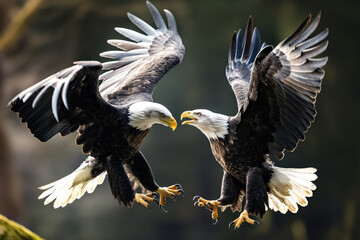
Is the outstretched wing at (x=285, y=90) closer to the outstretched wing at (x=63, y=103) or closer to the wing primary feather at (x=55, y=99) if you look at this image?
the outstretched wing at (x=63, y=103)

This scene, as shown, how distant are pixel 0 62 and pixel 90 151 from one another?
4.85m

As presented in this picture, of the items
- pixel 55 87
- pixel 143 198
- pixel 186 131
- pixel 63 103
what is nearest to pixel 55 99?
pixel 55 87

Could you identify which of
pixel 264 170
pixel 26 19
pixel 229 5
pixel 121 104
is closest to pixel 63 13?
pixel 26 19

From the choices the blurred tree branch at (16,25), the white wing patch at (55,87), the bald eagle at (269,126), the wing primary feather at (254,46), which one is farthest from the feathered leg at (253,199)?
the blurred tree branch at (16,25)

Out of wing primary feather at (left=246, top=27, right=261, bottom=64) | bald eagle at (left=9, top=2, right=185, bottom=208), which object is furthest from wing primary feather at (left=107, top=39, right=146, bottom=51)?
wing primary feather at (left=246, top=27, right=261, bottom=64)

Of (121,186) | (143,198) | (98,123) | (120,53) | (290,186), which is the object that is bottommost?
(290,186)

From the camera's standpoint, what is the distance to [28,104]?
2816mm

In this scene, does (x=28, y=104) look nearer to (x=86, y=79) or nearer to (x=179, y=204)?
(x=86, y=79)

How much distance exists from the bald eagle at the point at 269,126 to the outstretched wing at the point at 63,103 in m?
0.60

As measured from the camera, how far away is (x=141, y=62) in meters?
3.79

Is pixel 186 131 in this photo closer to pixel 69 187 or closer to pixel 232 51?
pixel 232 51

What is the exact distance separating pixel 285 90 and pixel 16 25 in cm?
496

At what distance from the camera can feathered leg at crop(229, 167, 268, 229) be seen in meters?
2.84

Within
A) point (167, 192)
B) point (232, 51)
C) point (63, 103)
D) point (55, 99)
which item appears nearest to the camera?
point (55, 99)
